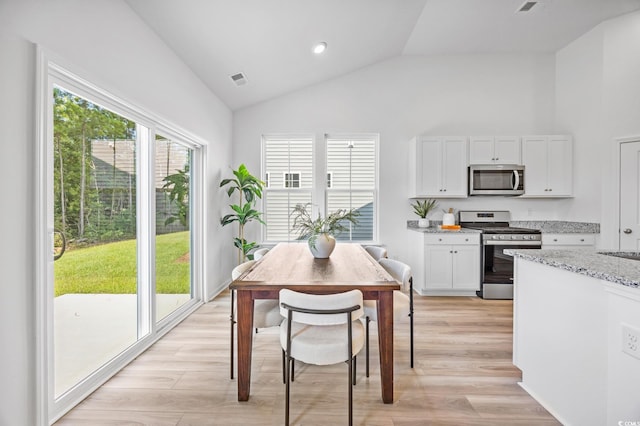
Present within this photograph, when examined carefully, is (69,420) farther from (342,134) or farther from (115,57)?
(342,134)

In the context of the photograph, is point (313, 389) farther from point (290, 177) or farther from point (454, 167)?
point (454, 167)

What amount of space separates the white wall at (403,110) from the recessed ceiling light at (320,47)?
3.00ft

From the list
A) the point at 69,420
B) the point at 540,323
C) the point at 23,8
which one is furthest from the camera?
the point at 540,323

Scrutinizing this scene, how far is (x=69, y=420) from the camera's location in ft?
5.67

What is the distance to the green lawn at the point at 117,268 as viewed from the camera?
1873 mm

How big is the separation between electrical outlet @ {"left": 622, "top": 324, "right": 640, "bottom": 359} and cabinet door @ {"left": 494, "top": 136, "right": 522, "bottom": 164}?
3.45 metres

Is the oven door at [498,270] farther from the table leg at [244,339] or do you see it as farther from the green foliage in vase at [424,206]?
the table leg at [244,339]

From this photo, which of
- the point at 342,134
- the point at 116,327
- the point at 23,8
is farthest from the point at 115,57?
the point at 342,134

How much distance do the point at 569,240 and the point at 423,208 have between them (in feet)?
6.18

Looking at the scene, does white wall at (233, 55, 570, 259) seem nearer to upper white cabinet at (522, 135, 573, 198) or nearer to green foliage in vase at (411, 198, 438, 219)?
green foliage in vase at (411, 198, 438, 219)

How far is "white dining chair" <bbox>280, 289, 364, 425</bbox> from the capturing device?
1.55 metres

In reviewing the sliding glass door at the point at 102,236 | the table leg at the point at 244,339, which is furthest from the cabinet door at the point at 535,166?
the sliding glass door at the point at 102,236

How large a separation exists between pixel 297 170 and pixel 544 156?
3630 millimetres

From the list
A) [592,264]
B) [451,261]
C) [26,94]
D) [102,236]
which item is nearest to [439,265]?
[451,261]
